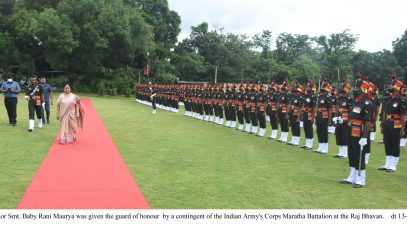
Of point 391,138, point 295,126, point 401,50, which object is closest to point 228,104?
point 295,126

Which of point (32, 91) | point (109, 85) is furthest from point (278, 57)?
point (32, 91)

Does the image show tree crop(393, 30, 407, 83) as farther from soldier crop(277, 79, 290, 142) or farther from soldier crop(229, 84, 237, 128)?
soldier crop(277, 79, 290, 142)

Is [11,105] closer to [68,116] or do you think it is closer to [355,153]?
[68,116]

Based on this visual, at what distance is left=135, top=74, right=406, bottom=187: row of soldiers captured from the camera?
8094 millimetres

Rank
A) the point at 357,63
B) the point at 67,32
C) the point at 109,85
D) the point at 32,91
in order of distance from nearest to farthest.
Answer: the point at 32,91 < the point at 67,32 < the point at 109,85 < the point at 357,63

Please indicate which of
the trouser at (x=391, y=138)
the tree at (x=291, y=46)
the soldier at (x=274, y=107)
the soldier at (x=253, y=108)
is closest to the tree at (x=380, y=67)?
the tree at (x=291, y=46)

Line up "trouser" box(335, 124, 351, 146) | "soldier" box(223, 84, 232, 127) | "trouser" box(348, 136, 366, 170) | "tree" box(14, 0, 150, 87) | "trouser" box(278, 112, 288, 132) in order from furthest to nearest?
1. "tree" box(14, 0, 150, 87)
2. "soldier" box(223, 84, 232, 127)
3. "trouser" box(278, 112, 288, 132)
4. "trouser" box(335, 124, 351, 146)
5. "trouser" box(348, 136, 366, 170)

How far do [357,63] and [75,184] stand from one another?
6136 centimetres

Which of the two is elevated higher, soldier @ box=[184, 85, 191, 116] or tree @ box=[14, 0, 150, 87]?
tree @ box=[14, 0, 150, 87]

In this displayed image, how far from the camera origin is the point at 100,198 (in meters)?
6.48

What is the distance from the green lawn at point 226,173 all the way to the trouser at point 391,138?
0.43m

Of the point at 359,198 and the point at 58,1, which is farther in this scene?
the point at 58,1

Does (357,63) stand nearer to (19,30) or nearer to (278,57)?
(278,57)

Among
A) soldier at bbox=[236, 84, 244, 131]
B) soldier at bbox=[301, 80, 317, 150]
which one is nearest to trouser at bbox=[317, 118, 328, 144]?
soldier at bbox=[301, 80, 317, 150]
